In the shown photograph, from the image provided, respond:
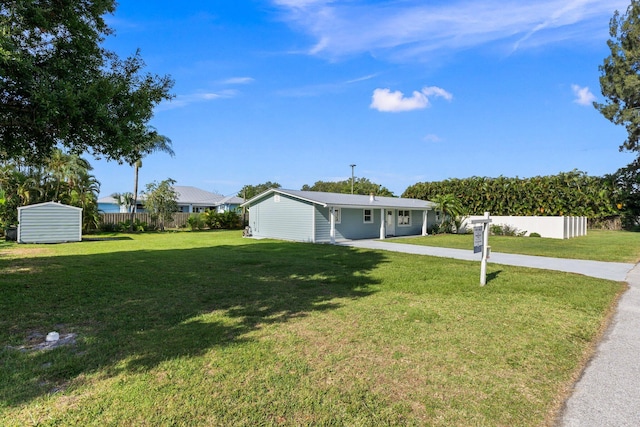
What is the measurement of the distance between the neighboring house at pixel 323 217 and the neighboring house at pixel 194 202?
20303 mm

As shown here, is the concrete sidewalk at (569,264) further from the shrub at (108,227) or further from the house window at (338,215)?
the shrub at (108,227)

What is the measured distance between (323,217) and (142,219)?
53.9ft

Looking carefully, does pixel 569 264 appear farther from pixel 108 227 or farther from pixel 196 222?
pixel 108 227

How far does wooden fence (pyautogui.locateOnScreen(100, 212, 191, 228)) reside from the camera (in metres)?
25.8

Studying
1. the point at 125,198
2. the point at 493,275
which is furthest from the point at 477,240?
the point at 125,198

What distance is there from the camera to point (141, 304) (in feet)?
18.9

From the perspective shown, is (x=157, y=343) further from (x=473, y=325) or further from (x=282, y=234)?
(x=282, y=234)

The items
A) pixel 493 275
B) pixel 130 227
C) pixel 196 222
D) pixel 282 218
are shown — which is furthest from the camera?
pixel 196 222

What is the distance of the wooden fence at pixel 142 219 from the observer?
25781 millimetres

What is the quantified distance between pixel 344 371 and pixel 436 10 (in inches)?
462

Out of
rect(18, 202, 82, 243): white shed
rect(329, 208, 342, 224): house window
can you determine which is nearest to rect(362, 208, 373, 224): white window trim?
rect(329, 208, 342, 224): house window

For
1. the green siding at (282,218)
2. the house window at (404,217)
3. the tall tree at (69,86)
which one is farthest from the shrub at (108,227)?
the house window at (404,217)

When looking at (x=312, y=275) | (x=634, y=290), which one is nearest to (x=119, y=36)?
(x=312, y=275)

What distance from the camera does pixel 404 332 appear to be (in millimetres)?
4566
